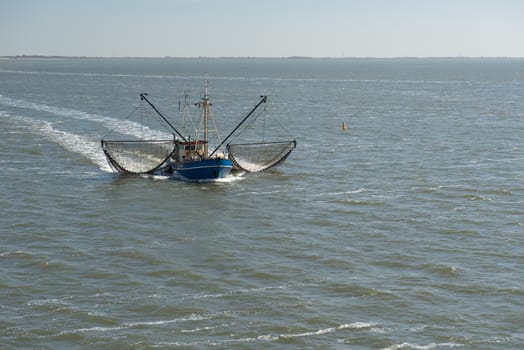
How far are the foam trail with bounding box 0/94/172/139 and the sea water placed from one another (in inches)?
383

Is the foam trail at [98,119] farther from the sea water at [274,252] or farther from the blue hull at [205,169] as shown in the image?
the blue hull at [205,169]

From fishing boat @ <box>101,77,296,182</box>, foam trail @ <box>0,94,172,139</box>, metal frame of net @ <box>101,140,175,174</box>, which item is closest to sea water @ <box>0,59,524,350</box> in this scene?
fishing boat @ <box>101,77,296,182</box>

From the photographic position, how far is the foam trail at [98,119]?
92750mm

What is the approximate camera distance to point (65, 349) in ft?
100

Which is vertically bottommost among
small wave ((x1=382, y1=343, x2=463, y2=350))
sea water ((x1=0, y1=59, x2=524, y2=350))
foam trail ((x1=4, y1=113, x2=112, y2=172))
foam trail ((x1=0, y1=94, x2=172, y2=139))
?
small wave ((x1=382, y1=343, x2=463, y2=350))

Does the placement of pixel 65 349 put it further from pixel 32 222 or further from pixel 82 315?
pixel 32 222

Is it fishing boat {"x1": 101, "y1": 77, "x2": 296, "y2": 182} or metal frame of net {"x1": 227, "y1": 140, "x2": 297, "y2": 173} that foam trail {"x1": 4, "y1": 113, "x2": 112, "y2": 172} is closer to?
fishing boat {"x1": 101, "y1": 77, "x2": 296, "y2": 182}

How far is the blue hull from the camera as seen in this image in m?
63.2

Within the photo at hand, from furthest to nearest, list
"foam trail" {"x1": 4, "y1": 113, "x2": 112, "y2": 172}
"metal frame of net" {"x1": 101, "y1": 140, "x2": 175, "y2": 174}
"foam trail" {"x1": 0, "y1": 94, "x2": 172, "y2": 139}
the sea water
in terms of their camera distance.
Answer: "foam trail" {"x1": 0, "y1": 94, "x2": 172, "y2": 139}, "foam trail" {"x1": 4, "y1": 113, "x2": 112, "y2": 172}, "metal frame of net" {"x1": 101, "y1": 140, "x2": 175, "y2": 174}, the sea water

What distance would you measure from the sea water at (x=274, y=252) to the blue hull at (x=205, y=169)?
4.03ft

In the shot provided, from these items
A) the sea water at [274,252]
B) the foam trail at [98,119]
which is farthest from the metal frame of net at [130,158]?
the foam trail at [98,119]

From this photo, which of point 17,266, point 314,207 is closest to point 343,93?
point 314,207

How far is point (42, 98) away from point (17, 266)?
114134 mm

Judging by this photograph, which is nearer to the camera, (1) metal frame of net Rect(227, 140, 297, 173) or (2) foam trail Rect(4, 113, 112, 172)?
(1) metal frame of net Rect(227, 140, 297, 173)
